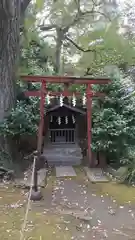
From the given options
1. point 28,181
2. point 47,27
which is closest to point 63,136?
point 28,181

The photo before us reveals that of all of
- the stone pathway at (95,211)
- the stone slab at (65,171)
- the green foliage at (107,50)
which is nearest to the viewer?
the stone pathway at (95,211)

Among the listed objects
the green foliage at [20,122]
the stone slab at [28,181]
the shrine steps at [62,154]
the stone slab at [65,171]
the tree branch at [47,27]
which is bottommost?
the stone slab at [28,181]

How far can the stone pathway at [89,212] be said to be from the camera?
4.05 meters

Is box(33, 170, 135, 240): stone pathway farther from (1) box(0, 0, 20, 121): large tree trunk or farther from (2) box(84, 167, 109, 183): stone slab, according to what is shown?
(1) box(0, 0, 20, 121): large tree trunk

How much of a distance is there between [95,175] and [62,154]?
57.5 inches

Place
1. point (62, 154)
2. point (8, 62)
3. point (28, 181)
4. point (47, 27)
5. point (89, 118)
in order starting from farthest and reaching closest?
point (47, 27)
point (62, 154)
point (89, 118)
point (8, 62)
point (28, 181)

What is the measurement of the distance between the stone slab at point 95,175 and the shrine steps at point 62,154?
0.59m

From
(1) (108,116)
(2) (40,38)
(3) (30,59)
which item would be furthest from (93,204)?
(2) (40,38)

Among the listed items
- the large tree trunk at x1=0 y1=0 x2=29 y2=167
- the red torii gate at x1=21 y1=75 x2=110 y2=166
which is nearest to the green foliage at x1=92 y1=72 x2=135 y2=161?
the red torii gate at x1=21 y1=75 x2=110 y2=166

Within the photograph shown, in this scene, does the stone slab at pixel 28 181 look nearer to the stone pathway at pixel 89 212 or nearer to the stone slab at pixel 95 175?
the stone pathway at pixel 89 212

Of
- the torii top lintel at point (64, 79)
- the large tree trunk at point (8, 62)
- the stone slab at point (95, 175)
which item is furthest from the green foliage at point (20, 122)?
the stone slab at point (95, 175)

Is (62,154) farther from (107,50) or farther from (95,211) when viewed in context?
(107,50)

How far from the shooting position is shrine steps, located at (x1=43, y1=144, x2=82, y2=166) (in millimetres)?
7836

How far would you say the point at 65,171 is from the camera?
23.7 feet
